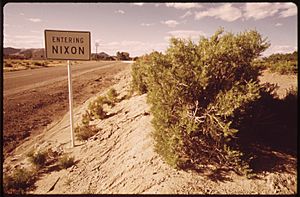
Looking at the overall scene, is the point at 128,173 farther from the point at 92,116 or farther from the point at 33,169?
the point at 92,116

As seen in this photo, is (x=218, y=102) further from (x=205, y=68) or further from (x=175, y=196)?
(x=175, y=196)

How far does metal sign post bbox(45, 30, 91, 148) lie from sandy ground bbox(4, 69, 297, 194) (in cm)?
213

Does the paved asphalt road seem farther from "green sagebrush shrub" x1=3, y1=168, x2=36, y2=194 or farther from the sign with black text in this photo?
"green sagebrush shrub" x1=3, y1=168, x2=36, y2=194

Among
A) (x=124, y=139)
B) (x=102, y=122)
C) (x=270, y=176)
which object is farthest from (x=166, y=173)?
(x=102, y=122)

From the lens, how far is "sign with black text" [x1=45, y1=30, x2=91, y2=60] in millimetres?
5418

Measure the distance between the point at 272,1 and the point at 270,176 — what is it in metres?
2.65

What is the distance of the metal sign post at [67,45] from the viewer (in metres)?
5.42

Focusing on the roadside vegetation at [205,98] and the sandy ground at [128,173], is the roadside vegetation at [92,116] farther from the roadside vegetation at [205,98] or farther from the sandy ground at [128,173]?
the roadside vegetation at [205,98]

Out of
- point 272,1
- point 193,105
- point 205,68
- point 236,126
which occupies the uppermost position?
point 272,1

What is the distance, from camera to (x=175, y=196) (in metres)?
3.76

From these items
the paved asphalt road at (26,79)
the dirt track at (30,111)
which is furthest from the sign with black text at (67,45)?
the paved asphalt road at (26,79)

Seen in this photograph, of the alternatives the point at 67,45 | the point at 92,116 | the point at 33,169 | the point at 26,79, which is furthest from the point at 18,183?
the point at 26,79

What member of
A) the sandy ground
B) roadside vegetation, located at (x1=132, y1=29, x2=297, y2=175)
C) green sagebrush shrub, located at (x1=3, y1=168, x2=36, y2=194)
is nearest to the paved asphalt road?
the sandy ground

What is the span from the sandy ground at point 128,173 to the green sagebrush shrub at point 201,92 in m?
0.31
